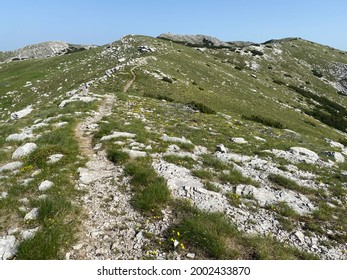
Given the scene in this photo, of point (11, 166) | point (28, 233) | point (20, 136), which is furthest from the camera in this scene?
point (20, 136)

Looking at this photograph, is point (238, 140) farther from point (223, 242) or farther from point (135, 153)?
point (223, 242)

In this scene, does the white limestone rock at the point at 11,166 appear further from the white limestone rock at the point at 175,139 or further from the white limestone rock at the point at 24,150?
the white limestone rock at the point at 175,139

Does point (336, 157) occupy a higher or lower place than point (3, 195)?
lower

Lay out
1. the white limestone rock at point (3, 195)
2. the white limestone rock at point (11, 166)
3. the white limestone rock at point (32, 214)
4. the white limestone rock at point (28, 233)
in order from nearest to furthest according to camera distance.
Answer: the white limestone rock at point (28, 233) < the white limestone rock at point (32, 214) < the white limestone rock at point (3, 195) < the white limestone rock at point (11, 166)

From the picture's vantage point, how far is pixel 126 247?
7105mm

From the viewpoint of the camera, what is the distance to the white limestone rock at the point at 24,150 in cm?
1209

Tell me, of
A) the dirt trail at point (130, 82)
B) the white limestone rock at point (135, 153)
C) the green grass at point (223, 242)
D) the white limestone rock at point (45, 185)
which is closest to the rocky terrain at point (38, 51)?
the dirt trail at point (130, 82)

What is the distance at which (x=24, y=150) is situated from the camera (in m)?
12.4

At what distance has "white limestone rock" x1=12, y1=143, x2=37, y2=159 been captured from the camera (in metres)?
12.1

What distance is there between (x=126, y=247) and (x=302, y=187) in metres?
7.90

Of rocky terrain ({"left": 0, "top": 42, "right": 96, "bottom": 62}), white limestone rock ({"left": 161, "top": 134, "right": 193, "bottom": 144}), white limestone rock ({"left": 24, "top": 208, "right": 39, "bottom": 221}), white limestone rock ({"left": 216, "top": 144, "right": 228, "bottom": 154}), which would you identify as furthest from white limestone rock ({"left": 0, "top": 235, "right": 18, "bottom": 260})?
rocky terrain ({"left": 0, "top": 42, "right": 96, "bottom": 62})

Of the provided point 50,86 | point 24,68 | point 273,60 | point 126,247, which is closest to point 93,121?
point 126,247

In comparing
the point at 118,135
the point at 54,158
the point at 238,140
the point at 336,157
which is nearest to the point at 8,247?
the point at 54,158

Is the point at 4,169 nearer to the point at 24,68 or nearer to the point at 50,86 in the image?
the point at 50,86
